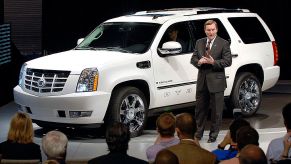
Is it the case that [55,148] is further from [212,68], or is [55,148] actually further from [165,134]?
[212,68]

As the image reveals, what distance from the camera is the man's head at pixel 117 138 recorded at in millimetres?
6078

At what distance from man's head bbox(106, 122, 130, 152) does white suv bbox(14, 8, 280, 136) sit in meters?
4.30

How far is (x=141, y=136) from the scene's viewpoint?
11.1 m

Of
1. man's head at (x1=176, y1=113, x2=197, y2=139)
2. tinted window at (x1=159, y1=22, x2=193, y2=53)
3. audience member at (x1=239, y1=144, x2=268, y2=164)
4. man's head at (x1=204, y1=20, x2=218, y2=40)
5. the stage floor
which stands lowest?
the stage floor

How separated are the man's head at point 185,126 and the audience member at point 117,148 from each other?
2.69ft

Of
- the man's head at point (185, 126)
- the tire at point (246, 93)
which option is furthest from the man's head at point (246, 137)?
the tire at point (246, 93)

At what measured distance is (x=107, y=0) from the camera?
59.7 ft

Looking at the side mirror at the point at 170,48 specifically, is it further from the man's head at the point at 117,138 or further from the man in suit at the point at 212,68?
the man's head at the point at 117,138

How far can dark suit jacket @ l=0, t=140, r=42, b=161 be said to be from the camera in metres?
6.90

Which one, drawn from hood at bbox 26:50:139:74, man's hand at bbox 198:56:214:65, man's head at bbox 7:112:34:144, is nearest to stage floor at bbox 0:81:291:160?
hood at bbox 26:50:139:74

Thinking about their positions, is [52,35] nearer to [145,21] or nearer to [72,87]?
[145,21]

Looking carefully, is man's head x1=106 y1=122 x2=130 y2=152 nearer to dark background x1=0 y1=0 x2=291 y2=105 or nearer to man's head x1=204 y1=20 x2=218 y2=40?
man's head x1=204 y1=20 x2=218 y2=40

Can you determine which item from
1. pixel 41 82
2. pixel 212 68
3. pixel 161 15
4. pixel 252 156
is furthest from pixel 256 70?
pixel 252 156

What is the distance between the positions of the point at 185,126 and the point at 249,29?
20.6 ft
